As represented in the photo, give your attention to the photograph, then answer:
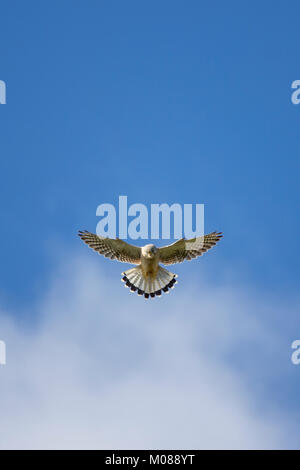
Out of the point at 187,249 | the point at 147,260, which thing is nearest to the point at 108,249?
the point at 147,260

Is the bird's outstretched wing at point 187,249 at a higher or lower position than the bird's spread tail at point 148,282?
higher

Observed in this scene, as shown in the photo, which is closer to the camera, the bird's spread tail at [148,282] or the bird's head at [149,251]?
the bird's head at [149,251]

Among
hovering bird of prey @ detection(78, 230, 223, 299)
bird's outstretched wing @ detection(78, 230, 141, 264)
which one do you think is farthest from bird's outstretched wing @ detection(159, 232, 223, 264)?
bird's outstretched wing @ detection(78, 230, 141, 264)

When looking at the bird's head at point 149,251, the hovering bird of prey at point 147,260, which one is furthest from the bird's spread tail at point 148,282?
the bird's head at point 149,251

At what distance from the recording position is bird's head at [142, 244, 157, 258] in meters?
22.0

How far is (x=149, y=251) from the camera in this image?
22.0 meters

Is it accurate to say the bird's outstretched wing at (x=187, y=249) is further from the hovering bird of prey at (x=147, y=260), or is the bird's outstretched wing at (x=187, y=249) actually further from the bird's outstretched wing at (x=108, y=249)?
the bird's outstretched wing at (x=108, y=249)

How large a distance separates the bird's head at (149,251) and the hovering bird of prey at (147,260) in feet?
0.70

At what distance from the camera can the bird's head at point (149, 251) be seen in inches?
866

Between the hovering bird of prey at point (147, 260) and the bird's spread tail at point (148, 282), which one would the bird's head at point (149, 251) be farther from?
the bird's spread tail at point (148, 282)

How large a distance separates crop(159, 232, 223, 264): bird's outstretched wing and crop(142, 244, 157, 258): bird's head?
24 cm

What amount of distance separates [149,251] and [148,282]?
957mm
